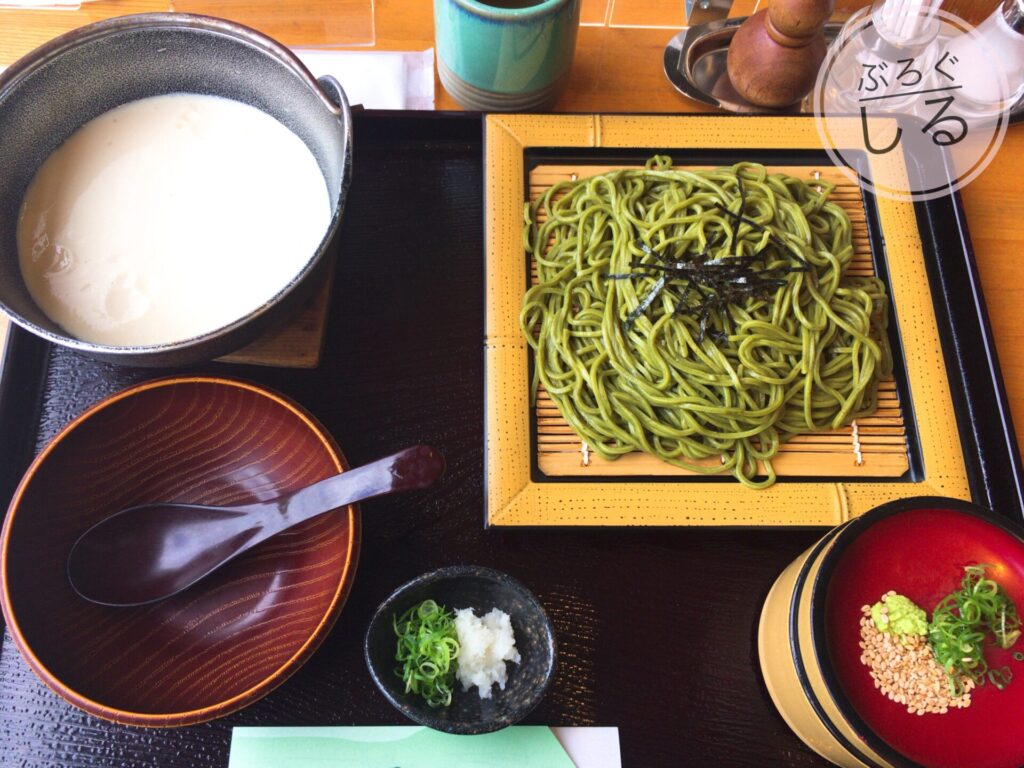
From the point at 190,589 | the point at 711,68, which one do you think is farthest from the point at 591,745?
the point at 711,68

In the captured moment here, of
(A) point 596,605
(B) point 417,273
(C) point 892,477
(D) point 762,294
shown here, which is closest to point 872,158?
(D) point 762,294

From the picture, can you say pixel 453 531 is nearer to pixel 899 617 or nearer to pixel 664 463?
pixel 664 463

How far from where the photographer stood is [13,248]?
1582 mm

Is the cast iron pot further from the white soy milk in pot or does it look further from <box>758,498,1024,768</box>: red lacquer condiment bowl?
<box>758,498,1024,768</box>: red lacquer condiment bowl

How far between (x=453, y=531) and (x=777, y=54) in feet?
4.63

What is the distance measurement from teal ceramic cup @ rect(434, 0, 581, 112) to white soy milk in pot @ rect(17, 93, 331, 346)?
48cm

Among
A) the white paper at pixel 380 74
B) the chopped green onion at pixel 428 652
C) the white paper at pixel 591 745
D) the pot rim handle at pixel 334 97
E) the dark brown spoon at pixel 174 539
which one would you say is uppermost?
the pot rim handle at pixel 334 97

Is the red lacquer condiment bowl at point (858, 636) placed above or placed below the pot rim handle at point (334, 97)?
below

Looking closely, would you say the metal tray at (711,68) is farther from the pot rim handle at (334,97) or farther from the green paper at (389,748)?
the green paper at (389,748)

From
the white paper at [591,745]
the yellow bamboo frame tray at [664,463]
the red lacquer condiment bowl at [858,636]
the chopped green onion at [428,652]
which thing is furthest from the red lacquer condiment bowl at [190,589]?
the red lacquer condiment bowl at [858,636]

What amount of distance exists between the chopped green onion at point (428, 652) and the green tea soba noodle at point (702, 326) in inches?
19.4

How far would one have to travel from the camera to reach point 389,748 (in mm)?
1481

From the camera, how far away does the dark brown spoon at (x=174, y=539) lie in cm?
146

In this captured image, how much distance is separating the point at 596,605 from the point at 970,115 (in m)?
1.66
